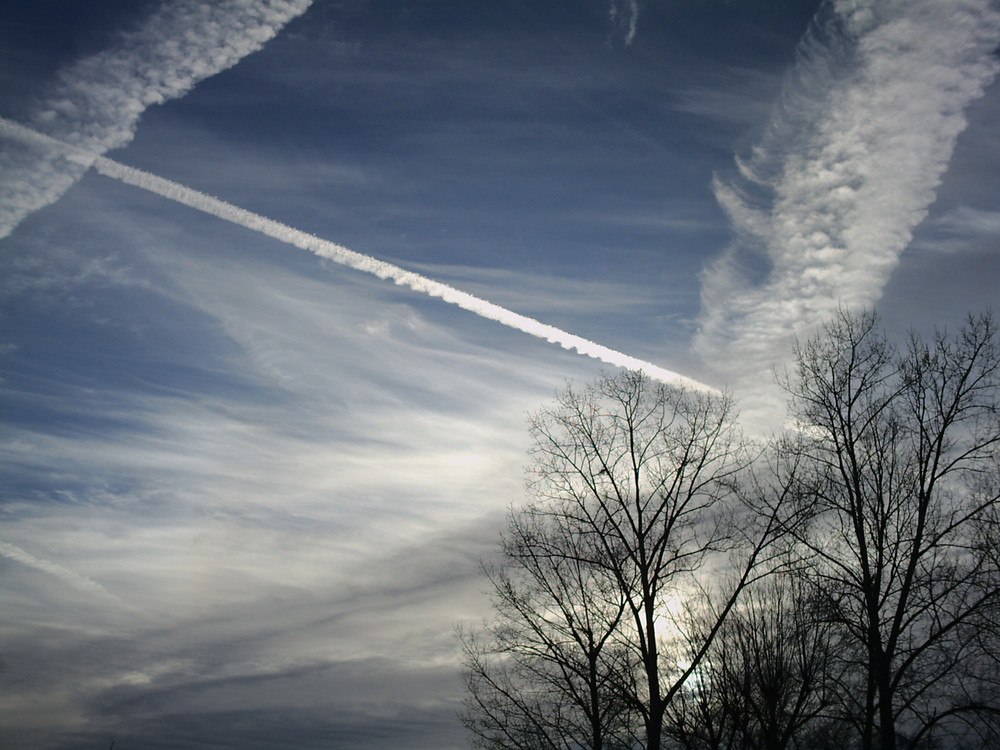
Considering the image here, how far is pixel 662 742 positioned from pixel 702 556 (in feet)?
21.0

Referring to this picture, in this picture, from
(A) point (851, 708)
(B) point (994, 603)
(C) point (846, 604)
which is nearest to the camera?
(B) point (994, 603)

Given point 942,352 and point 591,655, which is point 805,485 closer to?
point 942,352

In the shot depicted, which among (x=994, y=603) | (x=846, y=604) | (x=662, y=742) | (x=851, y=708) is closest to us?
(x=994, y=603)

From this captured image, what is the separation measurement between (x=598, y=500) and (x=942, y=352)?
1090cm

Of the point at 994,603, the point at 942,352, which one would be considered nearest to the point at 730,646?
the point at 994,603

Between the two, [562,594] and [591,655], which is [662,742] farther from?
[562,594]

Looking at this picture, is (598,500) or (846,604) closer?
(846,604)

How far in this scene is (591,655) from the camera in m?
23.2

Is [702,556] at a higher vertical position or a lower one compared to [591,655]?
higher

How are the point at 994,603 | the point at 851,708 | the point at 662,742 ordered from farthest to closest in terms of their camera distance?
the point at 662,742 < the point at 851,708 < the point at 994,603

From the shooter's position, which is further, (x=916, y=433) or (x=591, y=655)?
(x=591, y=655)

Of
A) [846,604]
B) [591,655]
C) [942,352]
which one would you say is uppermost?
[942,352]

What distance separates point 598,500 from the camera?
75.8ft

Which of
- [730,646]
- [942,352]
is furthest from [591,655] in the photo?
[942,352]
